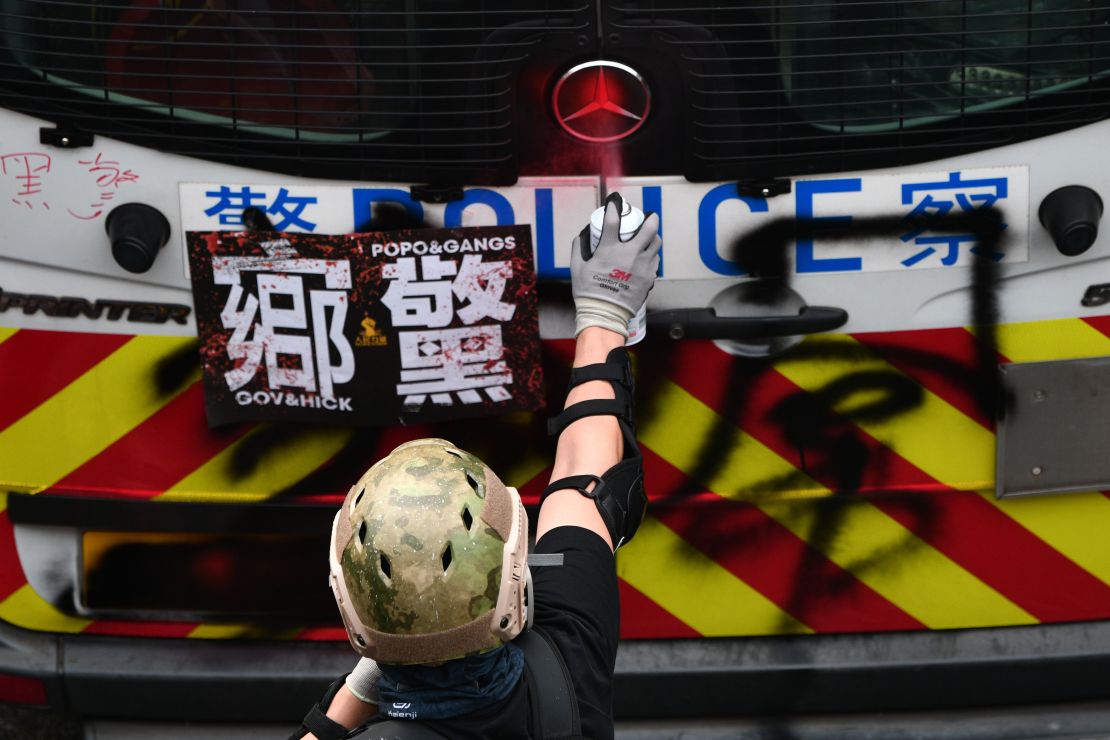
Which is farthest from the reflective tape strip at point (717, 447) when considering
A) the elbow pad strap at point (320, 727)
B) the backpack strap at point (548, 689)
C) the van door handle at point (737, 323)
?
the elbow pad strap at point (320, 727)

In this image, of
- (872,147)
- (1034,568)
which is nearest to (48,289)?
(872,147)

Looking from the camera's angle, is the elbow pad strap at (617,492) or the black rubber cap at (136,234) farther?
the black rubber cap at (136,234)

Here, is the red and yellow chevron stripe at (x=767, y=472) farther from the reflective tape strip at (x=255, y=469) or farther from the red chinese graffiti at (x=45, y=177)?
the red chinese graffiti at (x=45, y=177)

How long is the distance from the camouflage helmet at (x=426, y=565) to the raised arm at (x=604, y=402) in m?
0.32

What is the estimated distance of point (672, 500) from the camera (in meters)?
2.53

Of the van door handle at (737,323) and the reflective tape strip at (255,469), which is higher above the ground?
the van door handle at (737,323)

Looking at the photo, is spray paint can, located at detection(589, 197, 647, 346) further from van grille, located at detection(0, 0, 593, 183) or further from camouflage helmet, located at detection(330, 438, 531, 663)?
camouflage helmet, located at detection(330, 438, 531, 663)

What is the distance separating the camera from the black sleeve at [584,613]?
181 cm

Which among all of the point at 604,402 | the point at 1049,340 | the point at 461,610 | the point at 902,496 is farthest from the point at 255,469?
the point at 1049,340

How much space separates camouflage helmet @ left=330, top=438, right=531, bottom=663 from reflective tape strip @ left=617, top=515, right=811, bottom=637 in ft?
2.92

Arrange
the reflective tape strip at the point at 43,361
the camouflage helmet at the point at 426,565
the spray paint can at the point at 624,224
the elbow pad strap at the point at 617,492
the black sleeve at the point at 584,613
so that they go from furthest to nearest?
the reflective tape strip at the point at 43,361 → the spray paint can at the point at 624,224 → the elbow pad strap at the point at 617,492 → the black sleeve at the point at 584,613 → the camouflage helmet at the point at 426,565

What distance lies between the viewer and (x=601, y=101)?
2.28m

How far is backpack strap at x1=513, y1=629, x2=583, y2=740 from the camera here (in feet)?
5.64

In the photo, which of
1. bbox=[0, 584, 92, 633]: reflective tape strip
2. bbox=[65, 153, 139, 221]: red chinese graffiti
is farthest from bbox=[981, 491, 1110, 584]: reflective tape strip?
bbox=[0, 584, 92, 633]: reflective tape strip
